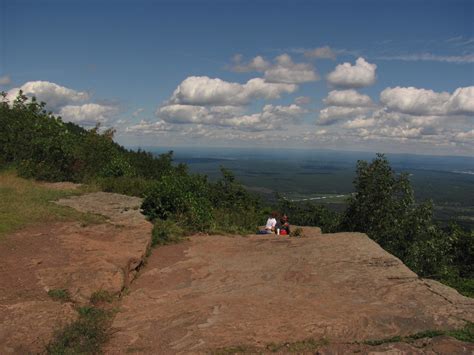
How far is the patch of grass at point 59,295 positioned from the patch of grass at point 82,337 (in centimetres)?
67

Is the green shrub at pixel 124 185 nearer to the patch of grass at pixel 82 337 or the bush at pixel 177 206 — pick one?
the bush at pixel 177 206

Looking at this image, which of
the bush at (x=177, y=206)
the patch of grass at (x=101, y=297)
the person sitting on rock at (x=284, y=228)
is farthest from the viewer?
the person sitting on rock at (x=284, y=228)

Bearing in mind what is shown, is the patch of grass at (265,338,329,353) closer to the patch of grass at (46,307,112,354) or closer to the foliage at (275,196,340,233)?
the patch of grass at (46,307,112,354)

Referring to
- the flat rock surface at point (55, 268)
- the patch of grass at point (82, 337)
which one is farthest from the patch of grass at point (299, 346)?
the flat rock surface at point (55, 268)

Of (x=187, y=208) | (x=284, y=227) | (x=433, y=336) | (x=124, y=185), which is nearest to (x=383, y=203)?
(x=284, y=227)

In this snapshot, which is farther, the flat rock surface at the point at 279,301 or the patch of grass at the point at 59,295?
the patch of grass at the point at 59,295

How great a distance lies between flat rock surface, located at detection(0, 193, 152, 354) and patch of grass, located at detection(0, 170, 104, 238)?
1.82 ft

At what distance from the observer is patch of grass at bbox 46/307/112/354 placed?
5.71m

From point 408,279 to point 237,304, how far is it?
3801mm

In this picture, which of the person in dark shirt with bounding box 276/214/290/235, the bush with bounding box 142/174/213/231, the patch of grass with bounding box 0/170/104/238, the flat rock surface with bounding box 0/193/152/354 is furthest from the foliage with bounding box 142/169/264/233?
the patch of grass with bounding box 0/170/104/238

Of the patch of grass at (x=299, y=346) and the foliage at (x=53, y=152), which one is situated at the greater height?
the foliage at (x=53, y=152)

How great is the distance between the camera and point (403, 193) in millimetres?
20938

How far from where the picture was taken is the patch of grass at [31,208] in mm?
12078

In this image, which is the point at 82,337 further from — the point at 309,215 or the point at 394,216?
the point at 309,215
